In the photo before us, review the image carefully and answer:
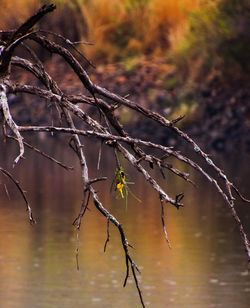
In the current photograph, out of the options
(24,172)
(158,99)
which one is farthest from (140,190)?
(158,99)

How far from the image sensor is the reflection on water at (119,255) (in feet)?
55.5

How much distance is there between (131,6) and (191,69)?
4561mm

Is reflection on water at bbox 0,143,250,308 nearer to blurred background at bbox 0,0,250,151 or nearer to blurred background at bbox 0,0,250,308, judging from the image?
blurred background at bbox 0,0,250,308

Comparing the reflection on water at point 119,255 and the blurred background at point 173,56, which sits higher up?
the blurred background at point 173,56

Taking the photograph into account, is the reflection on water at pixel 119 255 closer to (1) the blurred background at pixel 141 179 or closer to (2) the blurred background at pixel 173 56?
(1) the blurred background at pixel 141 179

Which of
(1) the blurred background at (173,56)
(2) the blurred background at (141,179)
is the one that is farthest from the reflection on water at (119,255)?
(1) the blurred background at (173,56)

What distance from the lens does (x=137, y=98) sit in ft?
136

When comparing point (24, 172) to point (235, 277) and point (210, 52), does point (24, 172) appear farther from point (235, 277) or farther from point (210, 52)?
point (235, 277)

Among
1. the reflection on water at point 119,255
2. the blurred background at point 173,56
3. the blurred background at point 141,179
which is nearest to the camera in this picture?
the reflection on water at point 119,255

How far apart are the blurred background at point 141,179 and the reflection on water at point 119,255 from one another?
2cm

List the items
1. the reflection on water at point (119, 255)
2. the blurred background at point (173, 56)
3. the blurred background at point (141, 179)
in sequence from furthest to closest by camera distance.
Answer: the blurred background at point (173, 56)
the blurred background at point (141, 179)
the reflection on water at point (119, 255)

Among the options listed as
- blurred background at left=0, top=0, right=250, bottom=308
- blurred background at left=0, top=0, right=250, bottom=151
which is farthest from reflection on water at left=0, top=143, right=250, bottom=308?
blurred background at left=0, top=0, right=250, bottom=151

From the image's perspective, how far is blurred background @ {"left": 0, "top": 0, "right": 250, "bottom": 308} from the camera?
17.7 m

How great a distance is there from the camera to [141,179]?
3080 centimetres
